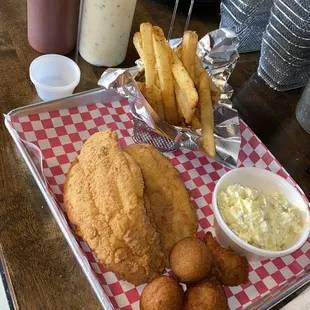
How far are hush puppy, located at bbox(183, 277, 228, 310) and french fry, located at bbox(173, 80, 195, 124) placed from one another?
1.35ft

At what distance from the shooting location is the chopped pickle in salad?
1.13 meters

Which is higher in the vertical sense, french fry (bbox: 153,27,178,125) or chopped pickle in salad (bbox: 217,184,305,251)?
french fry (bbox: 153,27,178,125)

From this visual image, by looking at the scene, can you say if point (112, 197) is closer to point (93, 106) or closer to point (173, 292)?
point (173, 292)

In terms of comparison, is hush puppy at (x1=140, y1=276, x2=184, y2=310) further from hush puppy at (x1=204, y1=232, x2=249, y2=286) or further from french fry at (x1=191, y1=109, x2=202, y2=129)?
french fry at (x1=191, y1=109, x2=202, y2=129)

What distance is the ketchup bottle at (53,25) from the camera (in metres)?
1.42

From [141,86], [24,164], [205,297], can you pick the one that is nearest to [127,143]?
[141,86]

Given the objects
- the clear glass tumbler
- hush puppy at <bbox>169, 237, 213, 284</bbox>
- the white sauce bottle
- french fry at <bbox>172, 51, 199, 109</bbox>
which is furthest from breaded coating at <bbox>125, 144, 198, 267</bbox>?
the clear glass tumbler

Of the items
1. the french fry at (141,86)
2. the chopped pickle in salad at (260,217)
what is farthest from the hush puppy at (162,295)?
the french fry at (141,86)

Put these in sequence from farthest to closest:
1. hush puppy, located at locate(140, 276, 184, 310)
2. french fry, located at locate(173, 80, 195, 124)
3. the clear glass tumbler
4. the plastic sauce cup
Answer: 1. the clear glass tumbler
2. the plastic sauce cup
3. french fry, located at locate(173, 80, 195, 124)
4. hush puppy, located at locate(140, 276, 184, 310)

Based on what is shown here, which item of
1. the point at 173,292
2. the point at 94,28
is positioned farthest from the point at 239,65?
the point at 173,292

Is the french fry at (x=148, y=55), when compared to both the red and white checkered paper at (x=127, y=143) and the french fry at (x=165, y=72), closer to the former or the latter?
the french fry at (x=165, y=72)

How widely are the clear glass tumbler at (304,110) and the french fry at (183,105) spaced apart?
19.9 inches

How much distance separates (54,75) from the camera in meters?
1.45

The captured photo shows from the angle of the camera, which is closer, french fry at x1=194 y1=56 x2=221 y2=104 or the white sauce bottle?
french fry at x1=194 y1=56 x2=221 y2=104
